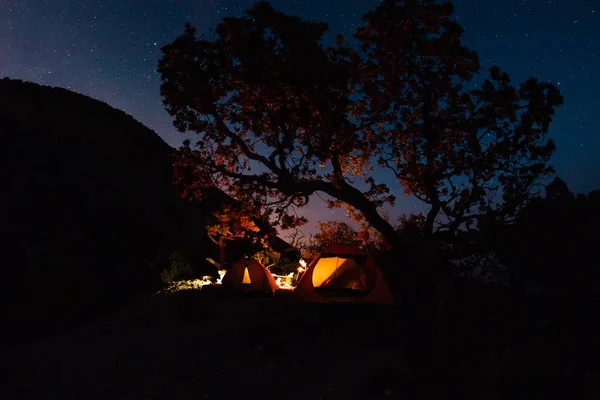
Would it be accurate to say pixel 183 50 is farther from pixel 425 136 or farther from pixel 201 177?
pixel 425 136

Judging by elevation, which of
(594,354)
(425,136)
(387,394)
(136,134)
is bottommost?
(387,394)

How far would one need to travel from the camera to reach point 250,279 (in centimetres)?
1673

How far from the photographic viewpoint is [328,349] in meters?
9.48

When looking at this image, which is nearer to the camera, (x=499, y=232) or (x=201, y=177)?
(x=499, y=232)

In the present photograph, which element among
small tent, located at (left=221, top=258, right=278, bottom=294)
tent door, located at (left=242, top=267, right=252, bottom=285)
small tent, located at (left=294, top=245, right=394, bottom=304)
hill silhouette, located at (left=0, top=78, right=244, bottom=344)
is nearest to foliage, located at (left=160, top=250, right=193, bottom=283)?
hill silhouette, located at (left=0, top=78, right=244, bottom=344)

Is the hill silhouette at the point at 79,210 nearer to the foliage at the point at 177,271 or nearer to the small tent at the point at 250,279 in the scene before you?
the foliage at the point at 177,271

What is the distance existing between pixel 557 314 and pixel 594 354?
3.07ft

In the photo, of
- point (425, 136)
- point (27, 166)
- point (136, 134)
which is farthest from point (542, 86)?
point (136, 134)

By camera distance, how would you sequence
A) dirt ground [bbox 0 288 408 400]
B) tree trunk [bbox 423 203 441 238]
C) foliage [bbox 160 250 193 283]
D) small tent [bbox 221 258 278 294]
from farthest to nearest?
foliage [bbox 160 250 193 283], small tent [bbox 221 258 278 294], tree trunk [bbox 423 203 441 238], dirt ground [bbox 0 288 408 400]

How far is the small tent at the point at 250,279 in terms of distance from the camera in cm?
1664

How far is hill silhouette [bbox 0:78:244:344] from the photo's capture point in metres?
19.4

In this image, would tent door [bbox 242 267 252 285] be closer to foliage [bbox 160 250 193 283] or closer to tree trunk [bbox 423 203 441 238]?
foliage [bbox 160 250 193 283]

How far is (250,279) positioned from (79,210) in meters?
22.0

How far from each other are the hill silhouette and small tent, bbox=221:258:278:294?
247 cm
